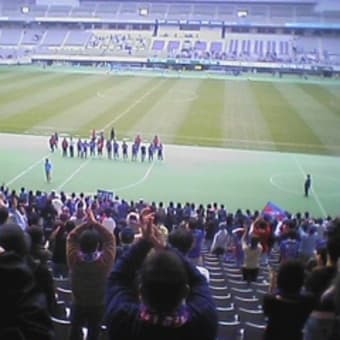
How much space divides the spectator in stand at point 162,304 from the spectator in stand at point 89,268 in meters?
1.86

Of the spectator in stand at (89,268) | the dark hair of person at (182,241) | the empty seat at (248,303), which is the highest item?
the dark hair of person at (182,241)

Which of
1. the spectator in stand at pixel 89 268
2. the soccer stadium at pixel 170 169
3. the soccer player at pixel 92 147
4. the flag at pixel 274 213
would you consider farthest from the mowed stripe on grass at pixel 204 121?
the spectator in stand at pixel 89 268

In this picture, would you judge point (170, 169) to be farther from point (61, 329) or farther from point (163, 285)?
point (163, 285)

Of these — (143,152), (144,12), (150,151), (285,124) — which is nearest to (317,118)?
(285,124)

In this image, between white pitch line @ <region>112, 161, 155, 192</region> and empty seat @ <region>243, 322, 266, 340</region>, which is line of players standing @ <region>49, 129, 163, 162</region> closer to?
white pitch line @ <region>112, 161, 155, 192</region>

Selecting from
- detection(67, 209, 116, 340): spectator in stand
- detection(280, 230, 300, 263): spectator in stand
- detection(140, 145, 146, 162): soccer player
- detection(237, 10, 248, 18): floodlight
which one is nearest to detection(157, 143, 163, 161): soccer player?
detection(140, 145, 146, 162): soccer player

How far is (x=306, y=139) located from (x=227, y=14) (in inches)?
2568

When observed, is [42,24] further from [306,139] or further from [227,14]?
[306,139]

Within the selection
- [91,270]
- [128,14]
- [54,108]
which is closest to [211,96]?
[54,108]

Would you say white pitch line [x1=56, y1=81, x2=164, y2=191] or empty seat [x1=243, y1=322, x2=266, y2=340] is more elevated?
empty seat [x1=243, y1=322, x2=266, y2=340]

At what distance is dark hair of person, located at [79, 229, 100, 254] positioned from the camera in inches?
212

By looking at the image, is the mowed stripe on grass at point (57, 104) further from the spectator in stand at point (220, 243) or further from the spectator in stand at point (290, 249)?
the spectator in stand at point (290, 249)

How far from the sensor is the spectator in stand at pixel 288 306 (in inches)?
176

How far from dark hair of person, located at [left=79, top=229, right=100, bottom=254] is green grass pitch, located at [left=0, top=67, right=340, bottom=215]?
16557 mm
